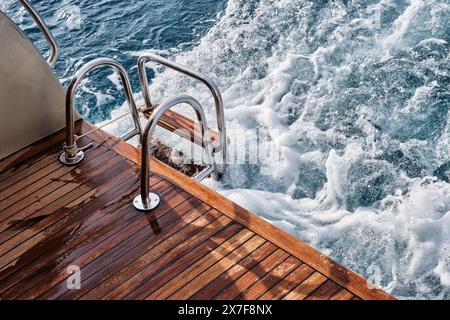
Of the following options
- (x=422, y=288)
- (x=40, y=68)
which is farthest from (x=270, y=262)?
(x=40, y=68)

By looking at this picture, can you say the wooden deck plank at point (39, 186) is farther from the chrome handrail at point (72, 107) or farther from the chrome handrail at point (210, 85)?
the chrome handrail at point (210, 85)

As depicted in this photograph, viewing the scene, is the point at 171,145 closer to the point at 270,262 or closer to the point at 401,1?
the point at 270,262

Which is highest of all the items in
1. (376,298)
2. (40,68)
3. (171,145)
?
(40,68)

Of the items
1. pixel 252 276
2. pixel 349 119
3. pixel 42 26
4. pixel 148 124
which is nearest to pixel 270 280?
pixel 252 276

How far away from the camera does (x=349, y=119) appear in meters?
5.53

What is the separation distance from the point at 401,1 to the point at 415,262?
4.23 metres

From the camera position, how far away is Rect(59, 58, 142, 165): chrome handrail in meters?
3.66

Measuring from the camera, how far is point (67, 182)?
386cm

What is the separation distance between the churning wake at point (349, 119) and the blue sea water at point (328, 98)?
14 millimetres

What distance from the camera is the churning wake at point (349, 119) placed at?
4.21 m

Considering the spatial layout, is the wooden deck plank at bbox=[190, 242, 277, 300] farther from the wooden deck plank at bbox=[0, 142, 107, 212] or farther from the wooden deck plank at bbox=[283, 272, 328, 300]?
the wooden deck plank at bbox=[0, 142, 107, 212]

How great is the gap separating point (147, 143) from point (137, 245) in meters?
0.61

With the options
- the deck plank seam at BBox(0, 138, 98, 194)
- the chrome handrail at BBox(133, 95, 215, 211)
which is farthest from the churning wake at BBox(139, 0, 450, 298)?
the deck plank seam at BBox(0, 138, 98, 194)

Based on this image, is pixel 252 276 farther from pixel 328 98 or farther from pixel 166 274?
pixel 328 98
